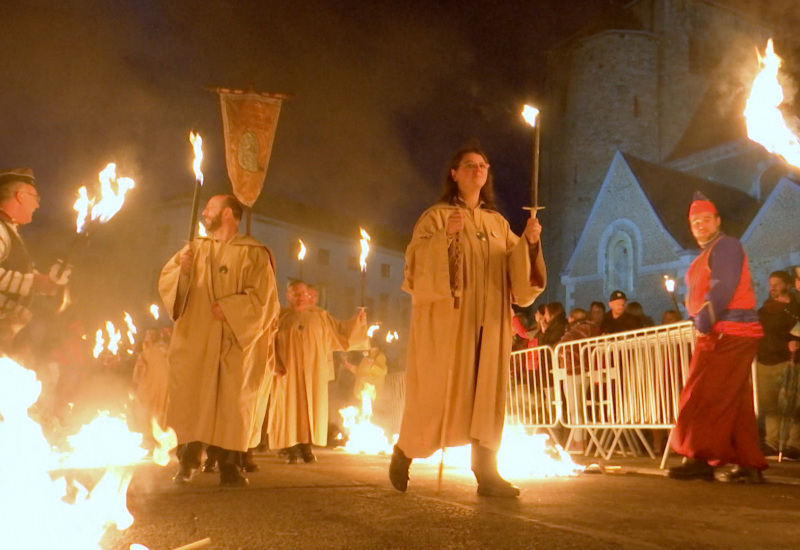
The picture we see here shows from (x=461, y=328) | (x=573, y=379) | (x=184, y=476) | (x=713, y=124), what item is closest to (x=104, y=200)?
(x=184, y=476)

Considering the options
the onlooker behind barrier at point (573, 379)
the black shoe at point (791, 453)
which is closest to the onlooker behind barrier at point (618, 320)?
the onlooker behind barrier at point (573, 379)

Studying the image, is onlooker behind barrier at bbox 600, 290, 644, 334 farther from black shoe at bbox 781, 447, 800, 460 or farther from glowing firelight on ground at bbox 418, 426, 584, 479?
glowing firelight on ground at bbox 418, 426, 584, 479

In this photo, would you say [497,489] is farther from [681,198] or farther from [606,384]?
[681,198]

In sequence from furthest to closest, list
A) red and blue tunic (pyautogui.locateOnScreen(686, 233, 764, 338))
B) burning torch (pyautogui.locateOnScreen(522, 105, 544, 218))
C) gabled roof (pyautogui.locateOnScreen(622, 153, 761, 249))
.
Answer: gabled roof (pyautogui.locateOnScreen(622, 153, 761, 249)) → red and blue tunic (pyautogui.locateOnScreen(686, 233, 764, 338)) → burning torch (pyautogui.locateOnScreen(522, 105, 544, 218))

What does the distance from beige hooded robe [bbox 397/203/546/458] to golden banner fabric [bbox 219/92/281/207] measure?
2.06 meters

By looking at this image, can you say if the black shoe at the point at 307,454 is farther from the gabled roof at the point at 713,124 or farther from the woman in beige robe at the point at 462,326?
the gabled roof at the point at 713,124

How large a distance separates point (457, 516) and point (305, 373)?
20.7 feet

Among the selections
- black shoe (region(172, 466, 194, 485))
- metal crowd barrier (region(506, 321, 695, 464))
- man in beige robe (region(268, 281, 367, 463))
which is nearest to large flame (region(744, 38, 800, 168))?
metal crowd barrier (region(506, 321, 695, 464))

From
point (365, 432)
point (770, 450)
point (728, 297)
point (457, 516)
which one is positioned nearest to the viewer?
point (457, 516)

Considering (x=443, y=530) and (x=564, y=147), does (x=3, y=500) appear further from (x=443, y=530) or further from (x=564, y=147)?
(x=564, y=147)

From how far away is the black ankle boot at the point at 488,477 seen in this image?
181 inches

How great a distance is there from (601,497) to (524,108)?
2.37 m

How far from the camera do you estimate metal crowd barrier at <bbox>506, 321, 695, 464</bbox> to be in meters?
7.95

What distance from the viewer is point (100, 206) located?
5.38m
